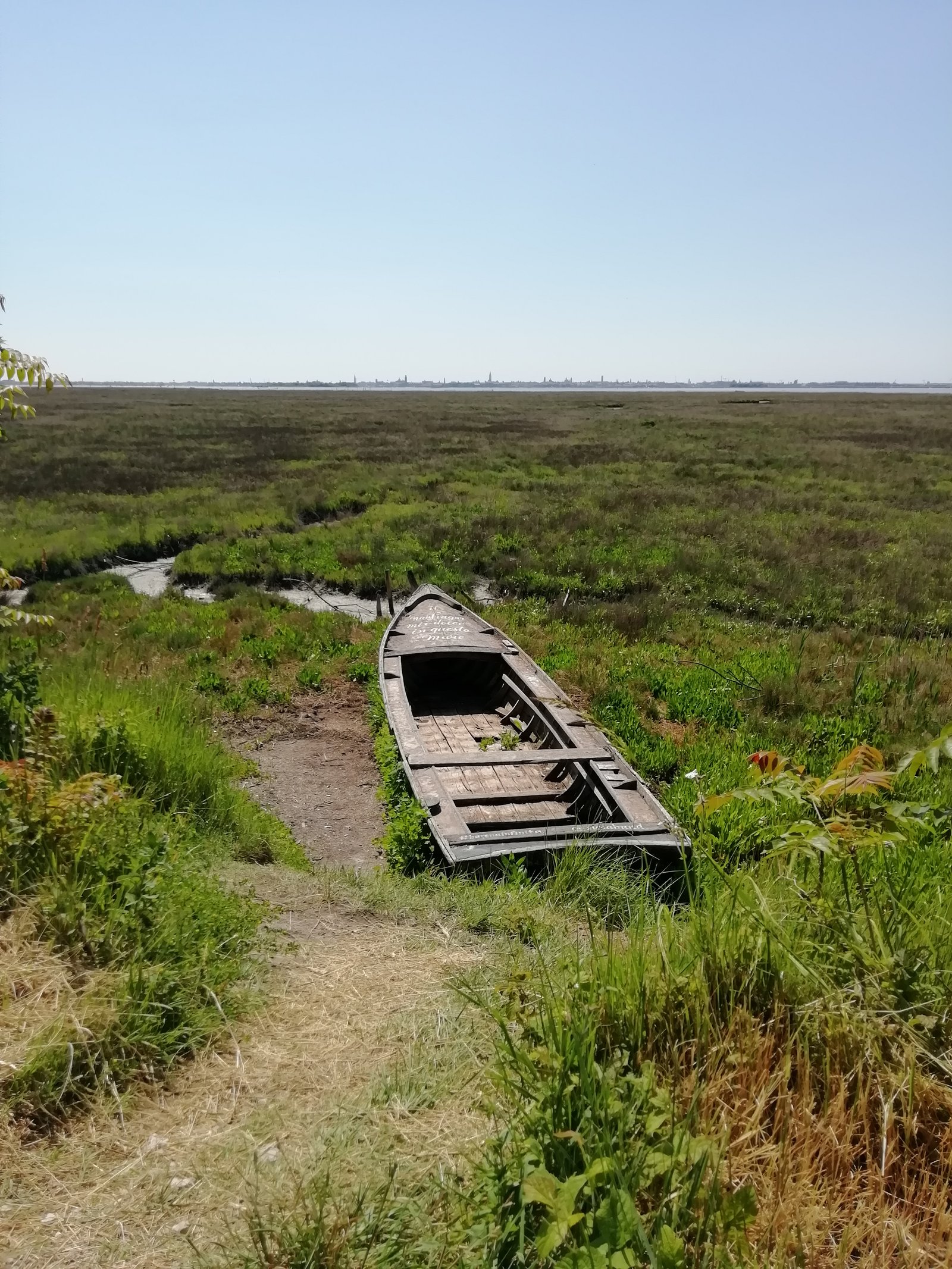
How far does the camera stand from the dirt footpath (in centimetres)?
719

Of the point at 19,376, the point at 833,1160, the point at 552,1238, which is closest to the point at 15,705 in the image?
the point at 19,376

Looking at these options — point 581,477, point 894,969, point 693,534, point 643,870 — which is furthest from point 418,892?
point 581,477

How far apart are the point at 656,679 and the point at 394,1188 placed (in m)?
8.84

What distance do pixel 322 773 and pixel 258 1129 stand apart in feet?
20.1

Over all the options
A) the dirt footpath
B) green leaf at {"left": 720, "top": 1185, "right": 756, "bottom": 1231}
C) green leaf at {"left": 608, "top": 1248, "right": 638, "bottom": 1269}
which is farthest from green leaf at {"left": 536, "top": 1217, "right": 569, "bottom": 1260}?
the dirt footpath

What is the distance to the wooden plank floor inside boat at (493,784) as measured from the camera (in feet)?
22.2

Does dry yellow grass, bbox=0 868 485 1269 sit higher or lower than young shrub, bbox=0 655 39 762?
lower

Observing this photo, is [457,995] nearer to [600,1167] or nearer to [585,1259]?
[600,1167]

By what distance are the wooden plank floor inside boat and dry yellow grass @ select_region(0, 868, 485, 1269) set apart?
3.08 metres

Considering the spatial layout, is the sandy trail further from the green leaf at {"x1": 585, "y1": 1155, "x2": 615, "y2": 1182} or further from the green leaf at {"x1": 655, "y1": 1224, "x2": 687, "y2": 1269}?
the green leaf at {"x1": 655, "y1": 1224, "x2": 687, "y2": 1269}

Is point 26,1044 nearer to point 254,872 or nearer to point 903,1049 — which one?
point 254,872

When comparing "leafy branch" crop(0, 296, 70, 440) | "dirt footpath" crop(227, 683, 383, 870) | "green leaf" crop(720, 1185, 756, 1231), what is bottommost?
"dirt footpath" crop(227, 683, 383, 870)

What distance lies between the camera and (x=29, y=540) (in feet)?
58.1

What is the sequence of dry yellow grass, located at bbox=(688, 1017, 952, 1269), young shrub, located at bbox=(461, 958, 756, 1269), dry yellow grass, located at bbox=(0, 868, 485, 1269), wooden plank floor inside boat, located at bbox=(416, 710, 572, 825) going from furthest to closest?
wooden plank floor inside boat, located at bbox=(416, 710, 572, 825) → dry yellow grass, located at bbox=(0, 868, 485, 1269) → dry yellow grass, located at bbox=(688, 1017, 952, 1269) → young shrub, located at bbox=(461, 958, 756, 1269)
